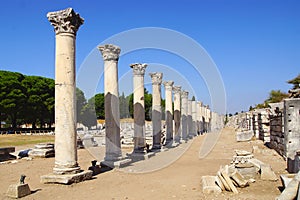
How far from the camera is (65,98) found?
10.0 m

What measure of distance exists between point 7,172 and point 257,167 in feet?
32.1

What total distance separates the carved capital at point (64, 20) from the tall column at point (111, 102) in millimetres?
3749

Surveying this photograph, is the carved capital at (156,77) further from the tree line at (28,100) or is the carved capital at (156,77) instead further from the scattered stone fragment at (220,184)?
the tree line at (28,100)

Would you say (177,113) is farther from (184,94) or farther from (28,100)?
(28,100)

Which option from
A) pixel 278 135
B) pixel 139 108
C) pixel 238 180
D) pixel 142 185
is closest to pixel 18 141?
pixel 139 108

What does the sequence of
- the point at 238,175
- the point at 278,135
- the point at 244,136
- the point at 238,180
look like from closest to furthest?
1. the point at 238,180
2. the point at 238,175
3. the point at 278,135
4. the point at 244,136

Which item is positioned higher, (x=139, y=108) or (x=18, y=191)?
(x=139, y=108)

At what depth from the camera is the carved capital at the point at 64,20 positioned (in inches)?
400

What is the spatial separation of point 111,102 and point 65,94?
12.9ft

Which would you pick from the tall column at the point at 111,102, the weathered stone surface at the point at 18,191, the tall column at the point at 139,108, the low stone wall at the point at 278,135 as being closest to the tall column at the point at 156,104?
the tall column at the point at 139,108

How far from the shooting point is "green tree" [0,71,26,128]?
155ft

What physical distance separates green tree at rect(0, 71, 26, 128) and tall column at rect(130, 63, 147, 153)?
35977 millimetres

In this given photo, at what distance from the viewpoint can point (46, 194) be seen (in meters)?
8.38

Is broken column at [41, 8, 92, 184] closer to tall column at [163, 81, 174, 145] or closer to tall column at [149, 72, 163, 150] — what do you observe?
tall column at [149, 72, 163, 150]
